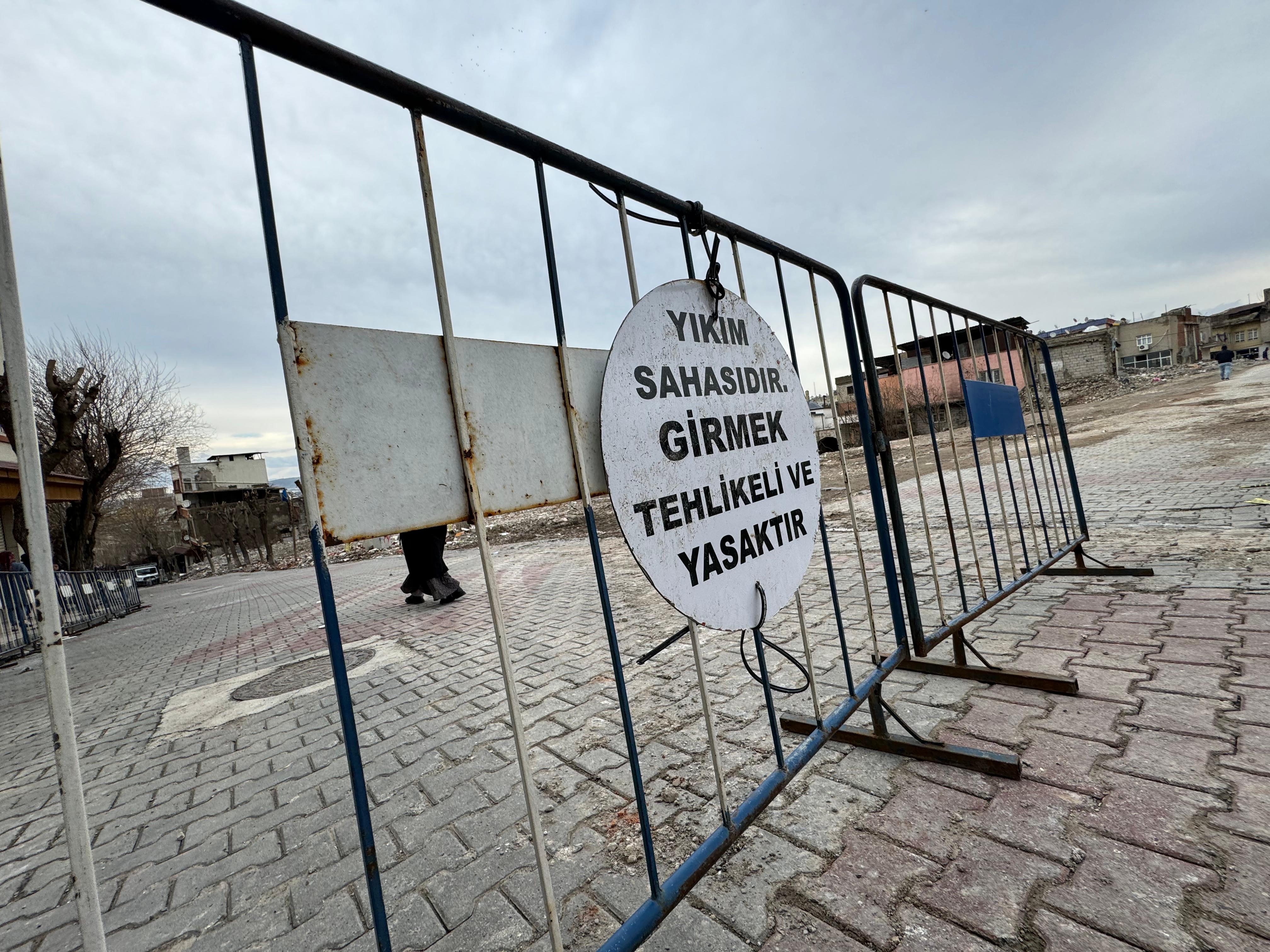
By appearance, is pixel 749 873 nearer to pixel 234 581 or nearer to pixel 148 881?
pixel 148 881

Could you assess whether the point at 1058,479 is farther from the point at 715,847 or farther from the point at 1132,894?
the point at 715,847

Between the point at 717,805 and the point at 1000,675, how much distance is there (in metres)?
1.56

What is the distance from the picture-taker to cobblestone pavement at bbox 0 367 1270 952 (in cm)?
152

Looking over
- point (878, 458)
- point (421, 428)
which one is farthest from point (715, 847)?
point (878, 458)

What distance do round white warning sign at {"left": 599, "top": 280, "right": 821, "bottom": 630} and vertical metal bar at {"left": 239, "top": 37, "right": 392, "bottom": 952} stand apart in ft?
1.96

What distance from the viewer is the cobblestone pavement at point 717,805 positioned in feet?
4.99

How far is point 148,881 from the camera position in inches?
83.0

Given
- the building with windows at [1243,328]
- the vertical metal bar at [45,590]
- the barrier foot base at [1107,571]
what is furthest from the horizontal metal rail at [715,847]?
the building with windows at [1243,328]

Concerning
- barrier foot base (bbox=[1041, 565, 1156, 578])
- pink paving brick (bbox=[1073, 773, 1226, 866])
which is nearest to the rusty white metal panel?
pink paving brick (bbox=[1073, 773, 1226, 866])

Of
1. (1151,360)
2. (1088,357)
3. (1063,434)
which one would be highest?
(1151,360)

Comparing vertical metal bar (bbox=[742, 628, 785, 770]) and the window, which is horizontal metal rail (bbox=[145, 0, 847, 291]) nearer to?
vertical metal bar (bbox=[742, 628, 785, 770])

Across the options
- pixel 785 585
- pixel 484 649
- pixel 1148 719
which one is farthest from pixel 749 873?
pixel 484 649

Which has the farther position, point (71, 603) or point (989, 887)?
point (71, 603)

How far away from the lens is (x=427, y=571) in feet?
22.1
